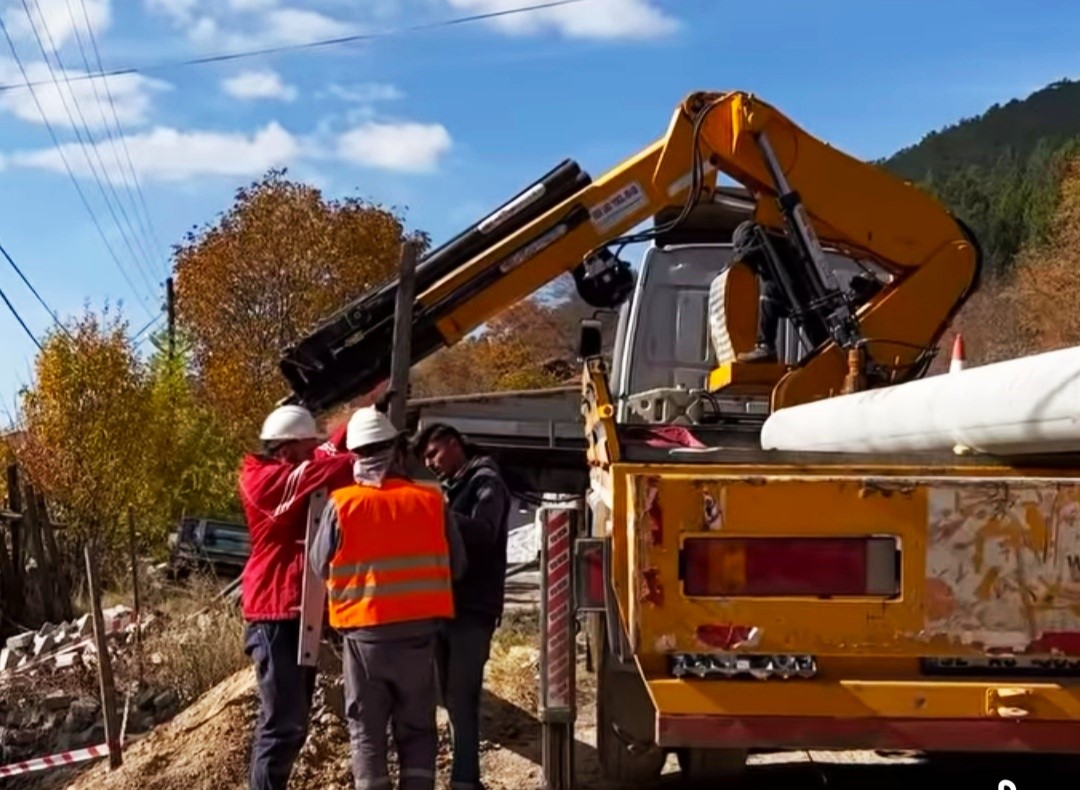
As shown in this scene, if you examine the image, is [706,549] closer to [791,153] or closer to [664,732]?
[664,732]

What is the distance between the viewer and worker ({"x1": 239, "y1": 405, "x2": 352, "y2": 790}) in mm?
5898

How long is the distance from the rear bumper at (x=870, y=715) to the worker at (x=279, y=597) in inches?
80.1

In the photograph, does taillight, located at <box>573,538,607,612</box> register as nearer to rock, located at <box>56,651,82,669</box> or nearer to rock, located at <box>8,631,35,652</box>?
rock, located at <box>56,651,82,669</box>

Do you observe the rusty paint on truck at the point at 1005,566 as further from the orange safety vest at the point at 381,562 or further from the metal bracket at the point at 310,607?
the metal bracket at the point at 310,607

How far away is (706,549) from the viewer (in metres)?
4.30

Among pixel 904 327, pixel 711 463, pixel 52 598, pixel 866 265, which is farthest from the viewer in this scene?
pixel 52 598

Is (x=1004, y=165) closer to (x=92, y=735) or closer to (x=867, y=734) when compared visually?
(x=92, y=735)

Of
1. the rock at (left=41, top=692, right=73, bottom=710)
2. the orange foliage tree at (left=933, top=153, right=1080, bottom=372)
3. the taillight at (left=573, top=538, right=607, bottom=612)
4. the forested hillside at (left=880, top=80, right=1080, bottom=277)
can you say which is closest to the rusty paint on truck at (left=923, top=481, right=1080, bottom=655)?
the taillight at (left=573, top=538, right=607, bottom=612)

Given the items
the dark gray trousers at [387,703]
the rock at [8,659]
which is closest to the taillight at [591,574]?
the dark gray trousers at [387,703]

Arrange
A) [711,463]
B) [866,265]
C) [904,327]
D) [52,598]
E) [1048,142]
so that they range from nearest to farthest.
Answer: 1. [711,463]
2. [904,327]
3. [866,265]
4. [52,598]
5. [1048,142]

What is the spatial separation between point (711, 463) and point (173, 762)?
3870mm

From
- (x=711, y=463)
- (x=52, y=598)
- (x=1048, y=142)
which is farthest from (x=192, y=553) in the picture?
(x=1048, y=142)

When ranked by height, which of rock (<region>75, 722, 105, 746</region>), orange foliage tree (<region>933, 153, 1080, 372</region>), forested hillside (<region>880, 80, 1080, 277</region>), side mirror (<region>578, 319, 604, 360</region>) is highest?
forested hillside (<region>880, 80, 1080, 277</region>)

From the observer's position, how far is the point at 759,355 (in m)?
7.22
